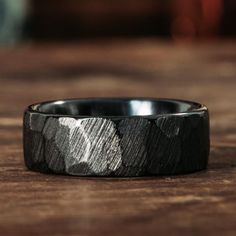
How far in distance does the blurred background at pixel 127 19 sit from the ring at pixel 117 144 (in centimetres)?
328

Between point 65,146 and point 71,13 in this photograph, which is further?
point 71,13

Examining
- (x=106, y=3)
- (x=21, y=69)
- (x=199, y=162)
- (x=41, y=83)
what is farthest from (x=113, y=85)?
(x=106, y=3)

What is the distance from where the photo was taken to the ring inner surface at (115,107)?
727 mm

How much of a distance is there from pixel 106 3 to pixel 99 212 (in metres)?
3.61

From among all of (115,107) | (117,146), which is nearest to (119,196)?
(117,146)

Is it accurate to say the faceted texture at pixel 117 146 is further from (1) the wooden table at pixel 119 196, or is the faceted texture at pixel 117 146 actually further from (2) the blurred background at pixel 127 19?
(2) the blurred background at pixel 127 19

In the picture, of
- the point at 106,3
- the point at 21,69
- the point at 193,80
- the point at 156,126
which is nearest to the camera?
the point at 156,126

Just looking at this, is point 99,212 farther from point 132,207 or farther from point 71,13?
point 71,13

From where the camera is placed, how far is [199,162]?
658 millimetres

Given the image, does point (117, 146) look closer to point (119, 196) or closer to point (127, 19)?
point (119, 196)

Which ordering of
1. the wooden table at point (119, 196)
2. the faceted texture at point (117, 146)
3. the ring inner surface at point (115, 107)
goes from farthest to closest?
the ring inner surface at point (115, 107) → the faceted texture at point (117, 146) → the wooden table at point (119, 196)

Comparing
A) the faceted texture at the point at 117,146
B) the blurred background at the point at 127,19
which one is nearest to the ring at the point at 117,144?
the faceted texture at the point at 117,146

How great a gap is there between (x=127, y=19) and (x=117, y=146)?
352cm

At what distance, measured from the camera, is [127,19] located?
4109 millimetres
